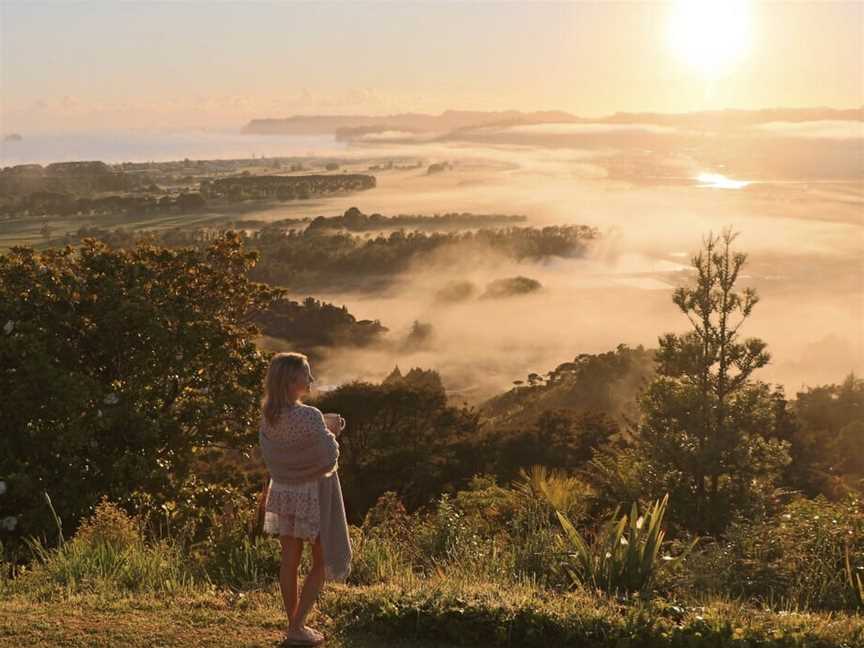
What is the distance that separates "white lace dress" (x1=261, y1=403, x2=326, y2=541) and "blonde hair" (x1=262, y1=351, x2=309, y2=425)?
0.05 metres

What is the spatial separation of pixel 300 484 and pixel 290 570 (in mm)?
556

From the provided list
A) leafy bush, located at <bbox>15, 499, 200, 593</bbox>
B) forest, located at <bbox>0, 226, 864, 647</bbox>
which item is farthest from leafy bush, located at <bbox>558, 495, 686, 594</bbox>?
leafy bush, located at <bbox>15, 499, 200, 593</bbox>

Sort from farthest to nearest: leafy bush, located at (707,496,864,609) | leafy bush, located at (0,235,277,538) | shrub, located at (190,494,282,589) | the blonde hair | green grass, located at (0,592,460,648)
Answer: leafy bush, located at (0,235,277,538) < shrub, located at (190,494,282,589) < leafy bush, located at (707,496,864,609) < green grass, located at (0,592,460,648) < the blonde hair

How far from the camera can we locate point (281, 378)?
487 centimetres

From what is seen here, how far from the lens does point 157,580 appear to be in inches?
258

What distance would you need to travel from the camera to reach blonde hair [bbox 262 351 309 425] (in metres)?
4.86

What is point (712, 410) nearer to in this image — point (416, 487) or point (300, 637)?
point (416, 487)

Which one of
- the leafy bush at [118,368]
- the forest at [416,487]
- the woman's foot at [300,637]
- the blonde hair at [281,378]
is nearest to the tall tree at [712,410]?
the forest at [416,487]

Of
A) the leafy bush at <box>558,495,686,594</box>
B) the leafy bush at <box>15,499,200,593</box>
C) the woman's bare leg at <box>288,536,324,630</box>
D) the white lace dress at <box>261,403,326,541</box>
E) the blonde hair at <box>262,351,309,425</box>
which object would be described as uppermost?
the blonde hair at <box>262,351,309,425</box>

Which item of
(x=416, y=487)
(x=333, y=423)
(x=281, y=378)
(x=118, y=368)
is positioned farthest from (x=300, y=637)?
(x=416, y=487)

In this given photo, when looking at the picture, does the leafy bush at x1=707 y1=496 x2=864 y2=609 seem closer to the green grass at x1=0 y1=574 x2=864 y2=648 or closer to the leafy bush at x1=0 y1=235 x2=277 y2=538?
the green grass at x1=0 y1=574 x2=864 y2=648

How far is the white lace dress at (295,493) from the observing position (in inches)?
193

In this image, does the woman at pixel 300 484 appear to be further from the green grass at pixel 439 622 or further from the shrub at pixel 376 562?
the shrub at pixel 376 562

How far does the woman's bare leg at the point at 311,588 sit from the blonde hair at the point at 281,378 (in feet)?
2.84
